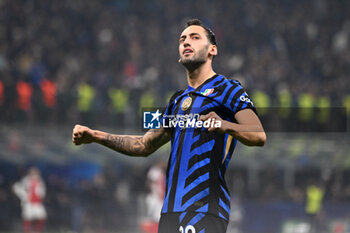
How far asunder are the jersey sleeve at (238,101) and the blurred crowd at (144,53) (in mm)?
10182

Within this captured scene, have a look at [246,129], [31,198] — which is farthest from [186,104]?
[31,198]

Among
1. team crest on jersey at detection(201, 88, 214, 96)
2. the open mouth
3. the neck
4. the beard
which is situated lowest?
team crest on jersey at detection(201, 88, 214, 96)

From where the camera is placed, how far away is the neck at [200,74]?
4.06 m

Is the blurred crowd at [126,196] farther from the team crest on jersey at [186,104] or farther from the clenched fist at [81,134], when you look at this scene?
the team crest on jersey at [186,104]

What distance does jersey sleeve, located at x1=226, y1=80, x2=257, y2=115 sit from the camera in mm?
3762

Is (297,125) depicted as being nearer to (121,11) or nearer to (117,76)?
(117,76)

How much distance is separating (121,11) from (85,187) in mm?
9686

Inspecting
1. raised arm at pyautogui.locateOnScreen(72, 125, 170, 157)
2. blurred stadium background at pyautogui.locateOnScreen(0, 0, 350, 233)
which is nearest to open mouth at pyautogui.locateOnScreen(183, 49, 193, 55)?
raised arm at pyautogui.locateOnScreen(72, 125, 170, 157)

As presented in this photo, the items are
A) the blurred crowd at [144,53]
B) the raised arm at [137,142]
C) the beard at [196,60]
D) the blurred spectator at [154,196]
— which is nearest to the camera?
the beard at [196,60]

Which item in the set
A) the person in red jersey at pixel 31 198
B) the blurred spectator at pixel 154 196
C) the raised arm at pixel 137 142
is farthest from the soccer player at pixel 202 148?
the blurred spectator at pixel 154 196

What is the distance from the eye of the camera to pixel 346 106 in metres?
16.2

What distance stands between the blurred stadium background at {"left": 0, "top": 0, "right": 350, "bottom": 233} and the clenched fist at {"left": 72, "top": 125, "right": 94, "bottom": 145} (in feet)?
30.8

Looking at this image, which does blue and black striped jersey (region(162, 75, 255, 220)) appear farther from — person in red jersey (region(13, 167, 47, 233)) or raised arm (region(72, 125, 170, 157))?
person in red jersey (region(13, 167, 47, 233))

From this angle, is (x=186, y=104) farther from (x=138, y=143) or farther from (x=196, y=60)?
(x=138, y=143)
